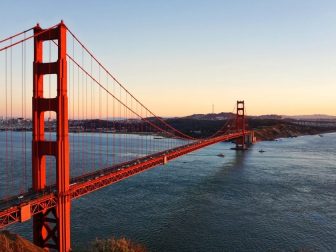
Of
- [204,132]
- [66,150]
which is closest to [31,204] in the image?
[66,150]

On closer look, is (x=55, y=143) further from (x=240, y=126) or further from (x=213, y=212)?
(x=240, y=126)

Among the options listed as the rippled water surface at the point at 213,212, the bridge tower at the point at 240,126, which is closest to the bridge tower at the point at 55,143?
the rippled water surface at the point at 213,212

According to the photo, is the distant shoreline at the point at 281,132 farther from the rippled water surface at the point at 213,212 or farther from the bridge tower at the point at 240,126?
the rippled water surface at the point at 213,212

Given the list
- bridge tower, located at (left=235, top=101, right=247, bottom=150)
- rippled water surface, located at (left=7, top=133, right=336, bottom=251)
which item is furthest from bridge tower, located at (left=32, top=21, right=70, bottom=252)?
bridge tower, located at (left=235, top=101, right=247, bottom=150)

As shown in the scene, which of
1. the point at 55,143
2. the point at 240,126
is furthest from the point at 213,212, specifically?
the point at 240,126

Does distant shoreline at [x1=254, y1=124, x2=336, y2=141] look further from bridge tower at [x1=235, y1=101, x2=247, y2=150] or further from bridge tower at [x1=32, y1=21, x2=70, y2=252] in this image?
bridge tower at [x1=32, y1=21, x2=70, y2=252]
